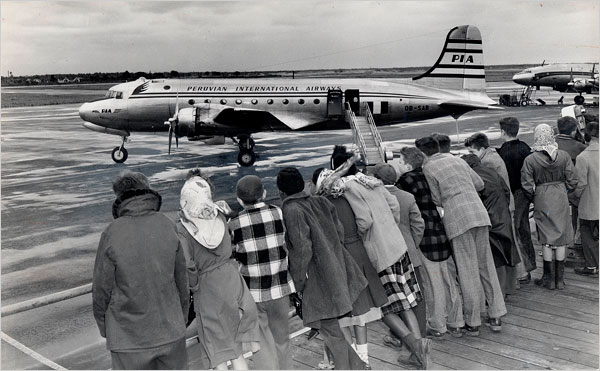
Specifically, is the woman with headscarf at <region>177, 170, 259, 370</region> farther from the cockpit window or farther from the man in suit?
the cockpit window

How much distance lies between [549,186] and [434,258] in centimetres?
189

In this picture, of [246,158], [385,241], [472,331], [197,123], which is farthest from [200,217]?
[246,158]

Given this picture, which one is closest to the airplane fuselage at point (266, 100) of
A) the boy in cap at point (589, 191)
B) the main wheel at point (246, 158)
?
the main wheel at point (246, 158)

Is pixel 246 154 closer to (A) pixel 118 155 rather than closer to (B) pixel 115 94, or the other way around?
(A) pixel 118 155

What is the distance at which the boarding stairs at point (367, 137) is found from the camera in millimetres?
15852

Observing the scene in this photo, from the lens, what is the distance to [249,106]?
19.2 meters

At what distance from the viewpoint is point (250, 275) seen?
12.3 feet

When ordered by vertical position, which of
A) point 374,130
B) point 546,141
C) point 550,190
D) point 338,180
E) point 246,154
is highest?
point 546,141

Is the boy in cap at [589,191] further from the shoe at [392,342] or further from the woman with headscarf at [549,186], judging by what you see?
the shoe at [392,342]

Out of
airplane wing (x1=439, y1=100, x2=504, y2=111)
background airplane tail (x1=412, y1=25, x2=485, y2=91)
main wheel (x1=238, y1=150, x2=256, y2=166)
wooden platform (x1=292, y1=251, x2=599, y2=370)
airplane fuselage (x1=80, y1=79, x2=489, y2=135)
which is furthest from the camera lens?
background airplane tail (x1=412, y1=25, x2=485, y2=91)

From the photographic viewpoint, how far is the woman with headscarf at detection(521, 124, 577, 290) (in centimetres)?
562

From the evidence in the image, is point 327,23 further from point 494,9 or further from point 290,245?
point 290,245

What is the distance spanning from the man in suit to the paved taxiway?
3711 millimetres

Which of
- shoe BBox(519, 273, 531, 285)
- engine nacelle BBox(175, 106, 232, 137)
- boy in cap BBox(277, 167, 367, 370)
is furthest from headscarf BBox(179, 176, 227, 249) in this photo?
engine nacelle BBox(175, 106, 232, 137)
